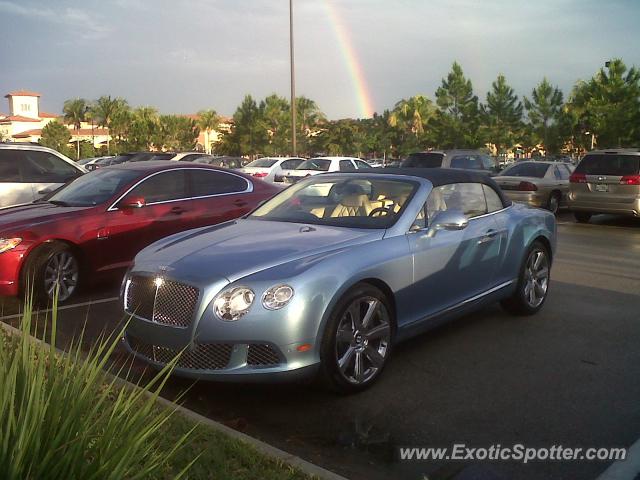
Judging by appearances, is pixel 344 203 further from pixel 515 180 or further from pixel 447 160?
pixel 447 160

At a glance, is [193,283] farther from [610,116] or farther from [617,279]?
[610,116]

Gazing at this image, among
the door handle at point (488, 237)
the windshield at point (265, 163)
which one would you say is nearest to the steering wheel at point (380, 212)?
the door handle at point (488, 237)

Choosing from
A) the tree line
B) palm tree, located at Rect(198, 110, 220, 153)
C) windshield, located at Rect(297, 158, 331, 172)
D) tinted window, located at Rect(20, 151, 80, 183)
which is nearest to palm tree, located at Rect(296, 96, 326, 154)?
the tree line

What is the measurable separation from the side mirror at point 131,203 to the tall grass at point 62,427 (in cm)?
467

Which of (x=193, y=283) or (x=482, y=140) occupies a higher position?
(x=482, y=140)

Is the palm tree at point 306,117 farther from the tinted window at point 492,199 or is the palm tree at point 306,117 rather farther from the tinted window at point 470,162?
the tinted window at point 492,199

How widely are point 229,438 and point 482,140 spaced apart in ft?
191

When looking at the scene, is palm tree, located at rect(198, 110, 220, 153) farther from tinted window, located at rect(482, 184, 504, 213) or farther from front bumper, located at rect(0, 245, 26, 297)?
tinted window, located at rect(482, 184, 504, 213)

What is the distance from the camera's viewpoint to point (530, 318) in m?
6.35

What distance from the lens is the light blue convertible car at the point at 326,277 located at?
154 inches

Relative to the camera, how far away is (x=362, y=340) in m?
4.34

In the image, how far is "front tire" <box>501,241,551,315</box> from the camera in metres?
6.22

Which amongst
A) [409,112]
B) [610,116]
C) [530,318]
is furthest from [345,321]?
[409,112]

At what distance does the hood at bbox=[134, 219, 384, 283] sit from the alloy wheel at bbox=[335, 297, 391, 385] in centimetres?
45
